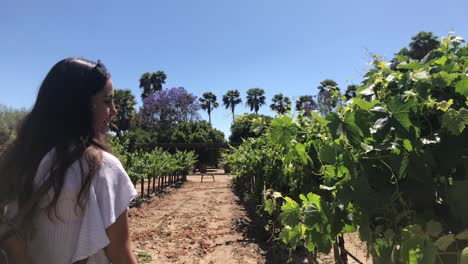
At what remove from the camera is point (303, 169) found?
2.83 meters

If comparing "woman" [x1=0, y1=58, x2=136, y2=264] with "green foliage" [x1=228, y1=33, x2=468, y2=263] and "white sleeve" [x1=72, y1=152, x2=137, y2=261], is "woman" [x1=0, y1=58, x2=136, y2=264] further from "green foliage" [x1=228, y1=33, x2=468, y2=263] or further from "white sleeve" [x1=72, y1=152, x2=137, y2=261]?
"green foliage" [x1=228, y1=33, x2=468, y2=263]

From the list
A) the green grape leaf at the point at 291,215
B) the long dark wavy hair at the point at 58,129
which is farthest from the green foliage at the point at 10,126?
the green grape leaf at the point at 291,215

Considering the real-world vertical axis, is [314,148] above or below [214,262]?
above

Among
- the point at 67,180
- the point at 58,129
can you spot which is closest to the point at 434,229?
the point at 67,180

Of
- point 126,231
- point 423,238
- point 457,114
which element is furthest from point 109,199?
point 457,114

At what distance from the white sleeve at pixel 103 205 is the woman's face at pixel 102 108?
15cm

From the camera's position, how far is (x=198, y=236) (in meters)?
8.77

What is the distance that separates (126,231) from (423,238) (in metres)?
0.93

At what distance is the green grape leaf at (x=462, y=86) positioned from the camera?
1196 millimetres

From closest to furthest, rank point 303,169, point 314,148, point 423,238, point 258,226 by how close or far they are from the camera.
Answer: point 423,238, point 314,148, point 303,169, point 258,226

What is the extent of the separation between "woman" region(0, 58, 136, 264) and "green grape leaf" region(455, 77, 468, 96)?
3.69ft

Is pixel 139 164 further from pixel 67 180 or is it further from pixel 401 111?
pixel 401 111

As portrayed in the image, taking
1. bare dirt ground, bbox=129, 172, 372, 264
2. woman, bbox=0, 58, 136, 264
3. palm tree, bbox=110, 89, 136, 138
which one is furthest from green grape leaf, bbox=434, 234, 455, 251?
palm tree, bbox=110, 89, 136, 138

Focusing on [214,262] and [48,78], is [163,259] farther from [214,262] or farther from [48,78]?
[48,78]
